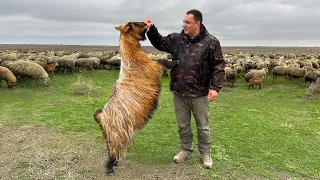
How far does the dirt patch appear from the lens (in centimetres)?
525

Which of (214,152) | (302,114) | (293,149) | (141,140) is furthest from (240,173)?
(302,114)

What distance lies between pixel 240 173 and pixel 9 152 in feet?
14.0

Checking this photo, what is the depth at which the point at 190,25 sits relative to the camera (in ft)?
16.3

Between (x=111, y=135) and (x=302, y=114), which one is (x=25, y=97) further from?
(x=302, y=114)

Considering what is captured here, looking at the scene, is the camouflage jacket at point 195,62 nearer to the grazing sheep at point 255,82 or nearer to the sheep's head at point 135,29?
the sheep's head at point 135,29

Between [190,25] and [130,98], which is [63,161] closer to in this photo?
[130,98]

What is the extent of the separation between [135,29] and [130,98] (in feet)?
3.35

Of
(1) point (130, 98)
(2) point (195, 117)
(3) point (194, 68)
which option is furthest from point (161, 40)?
(2) point (195, 117)

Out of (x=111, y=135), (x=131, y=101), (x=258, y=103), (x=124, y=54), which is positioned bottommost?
(x=258, y=103)

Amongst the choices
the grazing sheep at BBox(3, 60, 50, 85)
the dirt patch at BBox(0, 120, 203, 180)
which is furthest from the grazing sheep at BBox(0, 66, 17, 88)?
the dirt patch at BBox(0, 120, 203, 180)

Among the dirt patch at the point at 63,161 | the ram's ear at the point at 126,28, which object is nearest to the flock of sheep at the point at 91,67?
the dirt patch at the point at 63,161

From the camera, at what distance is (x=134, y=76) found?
16.2 ft

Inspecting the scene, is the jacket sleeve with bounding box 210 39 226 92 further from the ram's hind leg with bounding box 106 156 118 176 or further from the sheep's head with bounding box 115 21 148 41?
the ram's hind leg with bounding box 106 156 118 176

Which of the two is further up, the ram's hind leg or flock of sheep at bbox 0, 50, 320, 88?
flock of sheep at bbox 0, 50, 320, 88
